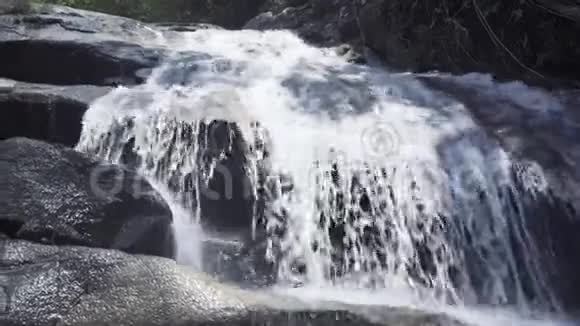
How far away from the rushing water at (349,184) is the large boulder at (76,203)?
76 cm

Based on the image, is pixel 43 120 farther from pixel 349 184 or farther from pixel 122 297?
pixel 122 297

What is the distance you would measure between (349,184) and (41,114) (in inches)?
157

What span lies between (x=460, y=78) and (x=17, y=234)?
778 centimetres

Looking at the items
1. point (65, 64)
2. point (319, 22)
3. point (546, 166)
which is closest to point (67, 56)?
point (65, 64)

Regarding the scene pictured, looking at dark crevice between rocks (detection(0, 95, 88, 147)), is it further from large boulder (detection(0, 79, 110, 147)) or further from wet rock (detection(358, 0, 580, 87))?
wet rock (detection(358, 0, 580, 87))

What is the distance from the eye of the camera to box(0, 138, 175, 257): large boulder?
5527 mm

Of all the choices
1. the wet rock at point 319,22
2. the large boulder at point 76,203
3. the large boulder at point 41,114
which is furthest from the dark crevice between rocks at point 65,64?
the wet rock at point 319,22

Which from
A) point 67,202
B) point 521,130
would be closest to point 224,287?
point 67,202

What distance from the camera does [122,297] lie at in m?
4.61

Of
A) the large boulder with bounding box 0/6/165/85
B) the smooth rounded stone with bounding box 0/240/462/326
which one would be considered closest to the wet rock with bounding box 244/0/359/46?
the large boulder with bounding box 0/6/165/85

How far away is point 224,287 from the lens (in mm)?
5098

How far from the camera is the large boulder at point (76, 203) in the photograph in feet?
18.1

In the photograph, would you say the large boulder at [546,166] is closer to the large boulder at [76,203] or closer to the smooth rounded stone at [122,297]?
the smooth rounded stone at [122,297]

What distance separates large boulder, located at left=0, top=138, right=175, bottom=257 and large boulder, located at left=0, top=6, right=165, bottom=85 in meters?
3.45
